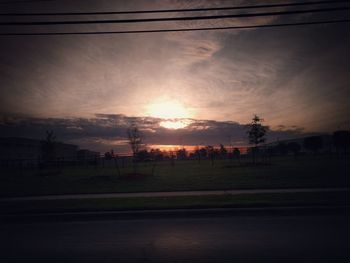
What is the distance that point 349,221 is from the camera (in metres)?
7.22

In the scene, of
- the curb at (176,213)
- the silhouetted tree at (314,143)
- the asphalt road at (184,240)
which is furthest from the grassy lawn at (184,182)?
the silhouetted tree at (314,143)

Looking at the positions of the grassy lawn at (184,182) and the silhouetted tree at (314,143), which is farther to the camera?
the silhouetted tree at (314,143)

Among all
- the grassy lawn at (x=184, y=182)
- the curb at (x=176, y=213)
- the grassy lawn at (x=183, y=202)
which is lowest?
the curb at (x=176, y=213)

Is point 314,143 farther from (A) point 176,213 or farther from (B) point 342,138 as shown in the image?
(A) point 176,213

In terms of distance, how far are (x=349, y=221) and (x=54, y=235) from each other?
724 cm

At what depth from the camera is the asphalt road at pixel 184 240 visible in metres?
5.17

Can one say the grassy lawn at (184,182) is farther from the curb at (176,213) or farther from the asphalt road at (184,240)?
the asphalt road at (184,240)

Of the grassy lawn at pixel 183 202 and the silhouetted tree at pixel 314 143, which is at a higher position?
the silhouetted tree at pixel 314 143

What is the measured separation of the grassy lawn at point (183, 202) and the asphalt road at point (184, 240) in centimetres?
101

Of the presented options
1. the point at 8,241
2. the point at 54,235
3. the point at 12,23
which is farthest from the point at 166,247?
the point at 12,23

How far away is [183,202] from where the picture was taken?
977cm

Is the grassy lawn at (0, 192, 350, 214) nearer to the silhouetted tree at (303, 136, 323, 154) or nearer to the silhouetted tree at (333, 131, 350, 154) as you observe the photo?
the silhouetted tree at (333, 131, 350, 154)

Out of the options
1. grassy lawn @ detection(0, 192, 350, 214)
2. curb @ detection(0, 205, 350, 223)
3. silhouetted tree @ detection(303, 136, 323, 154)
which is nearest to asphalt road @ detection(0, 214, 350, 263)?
curb @ detection(0, 205, 350, 223)

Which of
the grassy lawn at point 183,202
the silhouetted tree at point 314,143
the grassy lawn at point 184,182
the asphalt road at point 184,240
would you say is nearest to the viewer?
the asphalt road at point 184,240
